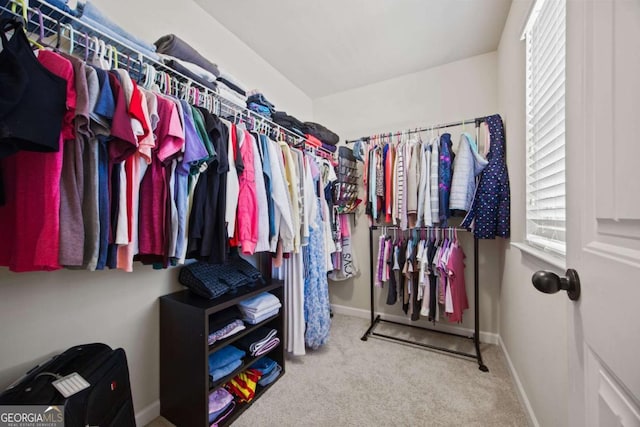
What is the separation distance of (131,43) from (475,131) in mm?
2500

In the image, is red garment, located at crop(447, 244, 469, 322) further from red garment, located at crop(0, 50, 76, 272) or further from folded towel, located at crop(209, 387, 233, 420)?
red garment, located at crop(0, 50, 76, 272)

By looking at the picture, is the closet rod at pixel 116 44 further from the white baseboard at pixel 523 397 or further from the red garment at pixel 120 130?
the white baseboard at pixel 523 397

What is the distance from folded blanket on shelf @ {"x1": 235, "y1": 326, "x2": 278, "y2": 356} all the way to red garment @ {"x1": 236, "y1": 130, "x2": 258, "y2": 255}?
69 cm

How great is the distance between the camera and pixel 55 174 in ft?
2.29

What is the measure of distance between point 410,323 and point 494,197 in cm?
147

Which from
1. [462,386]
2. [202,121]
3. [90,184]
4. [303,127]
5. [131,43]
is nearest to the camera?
[90,184]

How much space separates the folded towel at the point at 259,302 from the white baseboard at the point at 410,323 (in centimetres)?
138

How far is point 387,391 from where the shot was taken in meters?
1.55

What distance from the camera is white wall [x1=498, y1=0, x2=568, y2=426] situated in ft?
3.24

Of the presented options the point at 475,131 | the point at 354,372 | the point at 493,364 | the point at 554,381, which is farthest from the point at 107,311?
the point at 475,131

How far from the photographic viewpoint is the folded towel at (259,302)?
5.03 feet

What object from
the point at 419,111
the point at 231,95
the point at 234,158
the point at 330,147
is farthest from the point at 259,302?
the point at 419,111

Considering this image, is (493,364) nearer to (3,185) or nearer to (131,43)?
(3,185)

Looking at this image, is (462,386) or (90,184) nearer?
(90,184)
